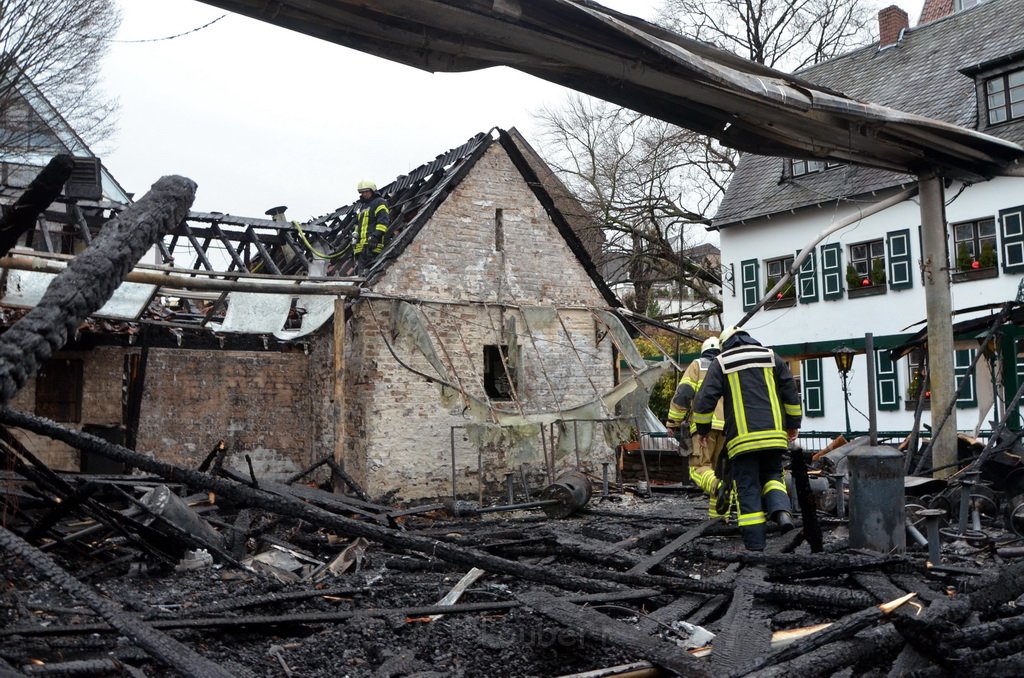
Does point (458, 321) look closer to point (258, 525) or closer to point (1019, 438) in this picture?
point (258, 525)

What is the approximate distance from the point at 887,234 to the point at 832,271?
187 centimetres

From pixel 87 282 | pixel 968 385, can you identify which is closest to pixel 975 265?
pixel 968 385

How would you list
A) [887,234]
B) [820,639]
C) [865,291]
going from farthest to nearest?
[865,291] < [887,234] < [820,639]

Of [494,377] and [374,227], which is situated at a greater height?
[374,227]

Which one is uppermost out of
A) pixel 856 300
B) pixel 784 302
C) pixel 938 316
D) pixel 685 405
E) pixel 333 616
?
pixel 784 302

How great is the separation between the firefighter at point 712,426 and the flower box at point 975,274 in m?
15.0

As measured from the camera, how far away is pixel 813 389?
24750 millimetres

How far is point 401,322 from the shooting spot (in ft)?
48.7

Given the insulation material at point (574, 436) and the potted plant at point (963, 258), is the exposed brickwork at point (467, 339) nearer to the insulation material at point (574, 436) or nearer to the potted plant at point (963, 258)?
the insulation material at point (574, 436)

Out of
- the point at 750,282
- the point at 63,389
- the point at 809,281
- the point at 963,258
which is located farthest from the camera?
the point at 750,282

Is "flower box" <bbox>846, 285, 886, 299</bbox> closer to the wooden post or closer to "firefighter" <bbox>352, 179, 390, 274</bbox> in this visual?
"firefighter" <bbox>352, 179, 390, 274</bbox>

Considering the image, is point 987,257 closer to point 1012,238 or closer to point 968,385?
point 1012,238

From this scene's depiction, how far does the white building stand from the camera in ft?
69.1

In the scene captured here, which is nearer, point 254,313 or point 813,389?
point 254,313
